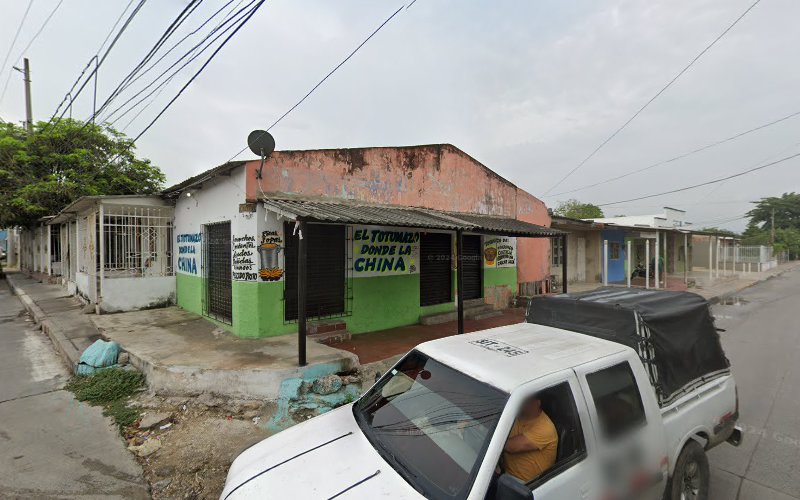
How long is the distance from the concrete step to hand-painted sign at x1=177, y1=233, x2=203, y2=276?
222 inches

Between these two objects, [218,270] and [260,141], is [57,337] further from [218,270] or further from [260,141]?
[260,141]

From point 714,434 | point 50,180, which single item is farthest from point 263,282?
point 50,180

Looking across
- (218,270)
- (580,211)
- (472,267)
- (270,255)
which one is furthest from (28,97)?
(580,211)

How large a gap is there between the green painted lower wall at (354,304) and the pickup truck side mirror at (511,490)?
5.62 metres

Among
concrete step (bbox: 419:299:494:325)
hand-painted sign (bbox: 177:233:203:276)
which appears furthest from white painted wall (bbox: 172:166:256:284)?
concrete step (bbox: 419:299:494:325)

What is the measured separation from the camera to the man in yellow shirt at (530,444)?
6.57 ft

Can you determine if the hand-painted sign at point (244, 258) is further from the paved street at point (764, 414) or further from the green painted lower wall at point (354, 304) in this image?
the paved street at point (764, 414)

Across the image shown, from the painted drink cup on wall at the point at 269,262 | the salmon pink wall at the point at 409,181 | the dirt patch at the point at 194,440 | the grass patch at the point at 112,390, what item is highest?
the salmon pink wall at the point at 409,181

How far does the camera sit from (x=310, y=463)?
218 centimetres

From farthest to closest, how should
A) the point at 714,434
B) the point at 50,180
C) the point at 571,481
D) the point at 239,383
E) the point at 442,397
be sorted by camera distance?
the point at 50,180 < the point at 239,383 < the point at 714,434 < the point at 442,397 < the point at 571,481

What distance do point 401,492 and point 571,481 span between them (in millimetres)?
961

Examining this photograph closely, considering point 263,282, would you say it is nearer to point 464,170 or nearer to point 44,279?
point 464,170

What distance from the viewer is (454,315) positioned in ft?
31.5

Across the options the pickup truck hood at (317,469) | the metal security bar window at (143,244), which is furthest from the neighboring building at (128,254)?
the pickup truck hood at (317,469)
